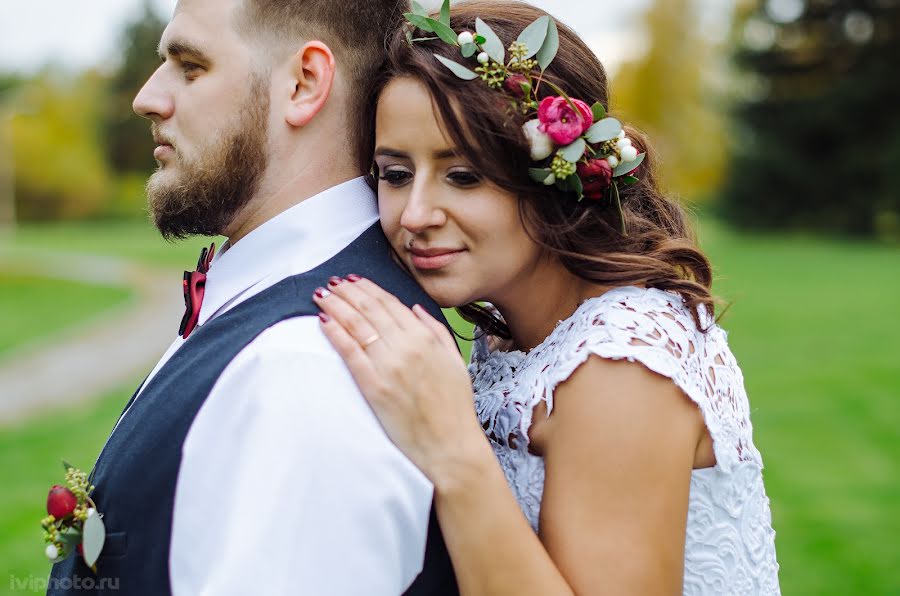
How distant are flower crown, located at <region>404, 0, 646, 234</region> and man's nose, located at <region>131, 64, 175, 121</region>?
0.63 metres

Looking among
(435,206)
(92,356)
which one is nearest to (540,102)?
(435,206)

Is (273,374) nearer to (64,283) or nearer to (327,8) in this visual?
(327,8)

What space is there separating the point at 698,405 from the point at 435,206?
79cm

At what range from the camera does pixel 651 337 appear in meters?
2.34

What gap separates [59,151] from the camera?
2222 inches

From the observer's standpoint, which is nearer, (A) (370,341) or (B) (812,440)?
(A) (370,341)

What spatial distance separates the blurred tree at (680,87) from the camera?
47.6m

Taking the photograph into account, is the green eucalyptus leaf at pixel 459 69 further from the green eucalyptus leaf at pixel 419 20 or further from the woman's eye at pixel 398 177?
the woman's eye at pixel 398 177

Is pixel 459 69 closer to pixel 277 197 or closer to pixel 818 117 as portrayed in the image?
pixel 277 197

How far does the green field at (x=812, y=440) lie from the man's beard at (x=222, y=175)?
4.36 feet

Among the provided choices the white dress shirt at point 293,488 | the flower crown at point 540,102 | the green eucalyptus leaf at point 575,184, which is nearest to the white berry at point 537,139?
the flower crown at point 540,102

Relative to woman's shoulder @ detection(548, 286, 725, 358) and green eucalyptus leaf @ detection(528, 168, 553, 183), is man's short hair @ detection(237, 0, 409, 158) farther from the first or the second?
woman's shoulder @ detection(548, 286, 725, 358)

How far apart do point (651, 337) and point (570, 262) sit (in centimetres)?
41

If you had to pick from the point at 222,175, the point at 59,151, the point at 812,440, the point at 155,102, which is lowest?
the point at 812,440
